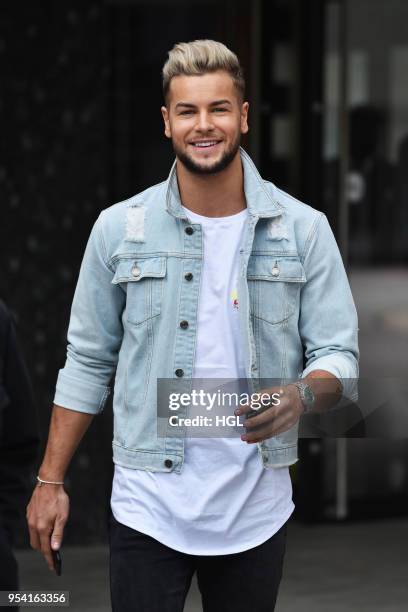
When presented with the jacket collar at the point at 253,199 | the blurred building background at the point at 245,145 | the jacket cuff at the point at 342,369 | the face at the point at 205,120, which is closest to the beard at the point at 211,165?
the face at the point at 205,120

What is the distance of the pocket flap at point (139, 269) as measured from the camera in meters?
3.08

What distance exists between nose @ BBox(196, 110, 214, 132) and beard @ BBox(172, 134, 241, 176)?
0.25ft

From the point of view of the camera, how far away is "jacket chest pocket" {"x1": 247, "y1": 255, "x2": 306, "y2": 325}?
3.07 metres

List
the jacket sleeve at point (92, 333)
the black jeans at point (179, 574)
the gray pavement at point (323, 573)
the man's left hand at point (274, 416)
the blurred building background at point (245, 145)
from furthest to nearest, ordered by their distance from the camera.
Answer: the blurred building background at point (245, 145)
the gray pavement at point (323, 573)
the jacket sleeve at point (92, 333)
the black jeans at point (179, 574)
the man's left hand at point (274, 416)

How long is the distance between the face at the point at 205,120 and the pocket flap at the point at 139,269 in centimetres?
24

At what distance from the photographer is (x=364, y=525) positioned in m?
7.16

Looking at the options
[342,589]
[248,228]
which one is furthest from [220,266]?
[342,589]

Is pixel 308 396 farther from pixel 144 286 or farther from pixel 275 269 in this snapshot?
pixel 144 286

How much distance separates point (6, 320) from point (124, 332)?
0.28 metres

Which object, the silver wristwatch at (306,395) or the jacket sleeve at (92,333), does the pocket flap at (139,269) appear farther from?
the silver wristwatch at (306,395)

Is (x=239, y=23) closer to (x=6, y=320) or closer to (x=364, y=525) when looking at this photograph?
(x=364, y=525)

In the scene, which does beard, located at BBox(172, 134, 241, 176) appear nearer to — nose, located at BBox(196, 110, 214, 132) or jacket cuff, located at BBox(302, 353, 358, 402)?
nose, located at BBox(196, 110, 214, 132)

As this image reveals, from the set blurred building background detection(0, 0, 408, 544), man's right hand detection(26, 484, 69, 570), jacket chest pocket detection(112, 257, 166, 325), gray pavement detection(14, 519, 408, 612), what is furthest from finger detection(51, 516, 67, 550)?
blurred building background detection(0, 0, 408, 544)

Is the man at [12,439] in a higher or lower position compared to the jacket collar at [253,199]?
lower
